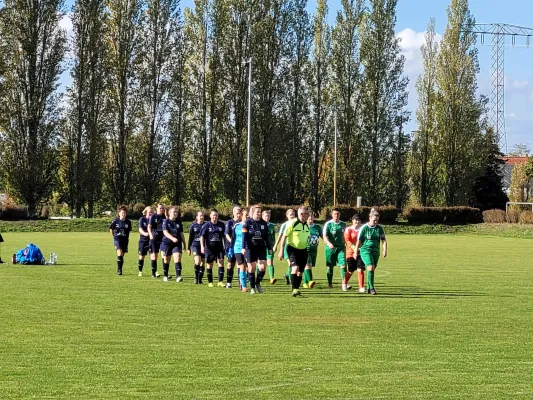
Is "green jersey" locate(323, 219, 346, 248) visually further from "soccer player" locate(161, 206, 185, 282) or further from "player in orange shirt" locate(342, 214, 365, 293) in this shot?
"soccer player" locate(161, 206, 185, 282)

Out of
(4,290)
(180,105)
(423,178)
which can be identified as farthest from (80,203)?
(4,290)

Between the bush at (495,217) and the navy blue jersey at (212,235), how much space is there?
45910 mm

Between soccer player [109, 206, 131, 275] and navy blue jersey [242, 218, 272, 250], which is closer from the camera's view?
navy blue jersey [242, 218, 272, 250]

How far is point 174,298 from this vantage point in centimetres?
1872

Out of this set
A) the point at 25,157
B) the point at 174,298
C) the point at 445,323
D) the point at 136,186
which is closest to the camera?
the point at 445,323

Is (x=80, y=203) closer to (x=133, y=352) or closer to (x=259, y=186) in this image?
(x=259, y=186)

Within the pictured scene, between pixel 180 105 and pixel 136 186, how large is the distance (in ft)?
23.9

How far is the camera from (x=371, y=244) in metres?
20.3

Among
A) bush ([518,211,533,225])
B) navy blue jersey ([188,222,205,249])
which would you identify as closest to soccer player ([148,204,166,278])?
navy blue jersey ([188,222,205,249])

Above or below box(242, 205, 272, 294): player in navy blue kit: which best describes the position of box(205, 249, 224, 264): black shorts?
below

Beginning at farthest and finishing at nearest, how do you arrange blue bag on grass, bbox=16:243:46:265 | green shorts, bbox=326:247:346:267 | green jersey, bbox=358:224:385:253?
blue bag on grass, bbox=16:243:46:265 < green shorts, bbox=326:247:346:267 < green jersey, bbox=358:224:385:253

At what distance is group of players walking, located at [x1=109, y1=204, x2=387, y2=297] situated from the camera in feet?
65.1

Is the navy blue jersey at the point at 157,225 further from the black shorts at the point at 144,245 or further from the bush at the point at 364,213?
the bush at the point at 364,213

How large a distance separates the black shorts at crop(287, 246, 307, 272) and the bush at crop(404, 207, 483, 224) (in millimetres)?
48617
